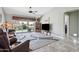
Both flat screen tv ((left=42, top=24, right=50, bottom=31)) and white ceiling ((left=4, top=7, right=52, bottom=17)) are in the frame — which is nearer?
white ceiling ((left=4, top=7, right=52, bottom=17))

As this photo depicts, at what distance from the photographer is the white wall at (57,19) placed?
2.33 metres

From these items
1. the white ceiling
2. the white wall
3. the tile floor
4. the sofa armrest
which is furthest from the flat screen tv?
the sofa armrest

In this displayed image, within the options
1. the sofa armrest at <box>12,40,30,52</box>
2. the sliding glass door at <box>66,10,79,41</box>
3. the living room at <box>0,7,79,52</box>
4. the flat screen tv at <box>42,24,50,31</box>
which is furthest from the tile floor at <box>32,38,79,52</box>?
the flat screen tv at <box>42,24,50,31</box>

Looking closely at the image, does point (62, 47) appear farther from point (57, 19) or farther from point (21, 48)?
point (21, 48)

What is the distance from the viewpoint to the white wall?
7.64 feet

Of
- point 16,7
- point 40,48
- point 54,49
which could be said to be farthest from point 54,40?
point 16,7

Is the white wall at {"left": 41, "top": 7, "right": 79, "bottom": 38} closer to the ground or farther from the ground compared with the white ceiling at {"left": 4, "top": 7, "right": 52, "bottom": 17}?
closer to the ground

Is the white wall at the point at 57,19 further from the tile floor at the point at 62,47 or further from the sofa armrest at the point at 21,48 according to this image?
the sofa armrest at the point at 21,48

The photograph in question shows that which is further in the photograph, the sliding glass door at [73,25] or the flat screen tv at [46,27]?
the flat screen tv at [46,27]

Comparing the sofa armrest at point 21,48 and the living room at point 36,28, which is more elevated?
the living room at point 36,28

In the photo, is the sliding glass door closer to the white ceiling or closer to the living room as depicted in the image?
the living room

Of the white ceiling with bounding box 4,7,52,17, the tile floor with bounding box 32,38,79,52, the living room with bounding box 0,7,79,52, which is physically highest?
the white ceiling with bounding box 4,7,52,17

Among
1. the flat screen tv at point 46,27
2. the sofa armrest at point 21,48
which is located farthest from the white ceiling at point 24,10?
the sofa armrest at point 21,48
